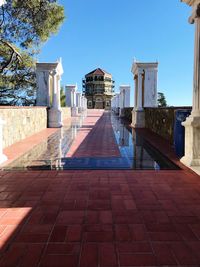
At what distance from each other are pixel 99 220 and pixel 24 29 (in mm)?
13540

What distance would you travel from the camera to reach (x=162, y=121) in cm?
952

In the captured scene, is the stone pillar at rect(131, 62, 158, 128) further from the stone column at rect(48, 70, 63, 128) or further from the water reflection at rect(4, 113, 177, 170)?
the water reflection at rect(4, 113, 177, 170)

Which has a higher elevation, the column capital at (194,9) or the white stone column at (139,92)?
the column capital at (194,9)

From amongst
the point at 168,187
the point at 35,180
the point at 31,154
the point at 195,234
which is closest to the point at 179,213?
the point at 195,234

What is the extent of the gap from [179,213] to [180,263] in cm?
100

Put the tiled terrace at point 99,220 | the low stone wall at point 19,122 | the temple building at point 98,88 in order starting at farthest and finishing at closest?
the temple building at point 98,88
the low stone wall at point 19,122
the tiled terrace at point 99,220

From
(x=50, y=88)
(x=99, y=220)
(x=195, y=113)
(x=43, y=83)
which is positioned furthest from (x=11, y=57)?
(x=99, y=220)

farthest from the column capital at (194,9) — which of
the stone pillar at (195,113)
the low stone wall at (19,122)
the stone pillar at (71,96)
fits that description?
the stone pillar at (71,96)

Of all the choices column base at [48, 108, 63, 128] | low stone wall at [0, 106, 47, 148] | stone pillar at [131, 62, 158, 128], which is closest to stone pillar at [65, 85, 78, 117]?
column base at [48, 108, 63, 128]

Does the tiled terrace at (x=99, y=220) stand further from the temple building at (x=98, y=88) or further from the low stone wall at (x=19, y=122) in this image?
the temple building at (x=98, y=88)

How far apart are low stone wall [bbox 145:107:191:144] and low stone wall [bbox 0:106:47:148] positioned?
474cm

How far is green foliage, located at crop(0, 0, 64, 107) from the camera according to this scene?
13.1 m

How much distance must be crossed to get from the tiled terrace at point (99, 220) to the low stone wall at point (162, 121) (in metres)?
3.76

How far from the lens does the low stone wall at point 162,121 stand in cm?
827
